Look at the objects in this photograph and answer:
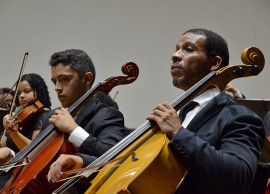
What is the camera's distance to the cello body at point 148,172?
1159mm

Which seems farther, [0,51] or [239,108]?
[0,51]

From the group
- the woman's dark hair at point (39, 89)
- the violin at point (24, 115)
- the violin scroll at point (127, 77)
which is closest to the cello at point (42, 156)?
the violin scroll at point (127, 77)

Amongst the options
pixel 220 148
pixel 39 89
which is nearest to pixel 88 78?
pixel 220 148

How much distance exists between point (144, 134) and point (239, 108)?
281 mm

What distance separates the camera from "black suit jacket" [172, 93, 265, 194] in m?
1.22

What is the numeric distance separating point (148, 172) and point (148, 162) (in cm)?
2

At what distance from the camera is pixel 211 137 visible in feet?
4.45

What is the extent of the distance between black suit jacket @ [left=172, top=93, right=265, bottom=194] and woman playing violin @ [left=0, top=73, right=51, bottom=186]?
137 centimetres

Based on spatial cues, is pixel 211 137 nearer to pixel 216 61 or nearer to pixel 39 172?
pixel 216 61

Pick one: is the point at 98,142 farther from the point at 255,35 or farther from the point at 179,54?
the point at 255,35

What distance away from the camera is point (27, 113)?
9.26 feet

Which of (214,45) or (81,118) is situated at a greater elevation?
(214,45)

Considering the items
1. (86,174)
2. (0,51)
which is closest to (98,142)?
(86,174)

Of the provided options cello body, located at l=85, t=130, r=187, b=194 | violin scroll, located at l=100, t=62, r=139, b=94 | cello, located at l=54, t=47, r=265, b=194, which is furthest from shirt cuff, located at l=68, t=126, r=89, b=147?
cello body, located at l=85, t=130, r=187, b=194
